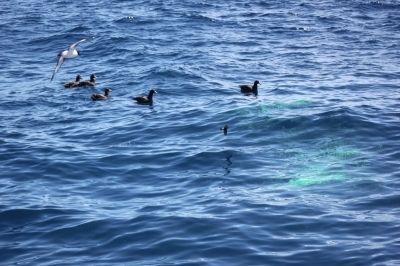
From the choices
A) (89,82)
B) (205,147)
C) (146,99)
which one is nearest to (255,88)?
(146,99)

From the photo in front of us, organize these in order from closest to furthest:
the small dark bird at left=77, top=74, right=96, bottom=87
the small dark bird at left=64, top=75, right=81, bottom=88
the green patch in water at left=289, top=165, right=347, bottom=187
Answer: the green patch in water at left=289, top=165, right=347, bottom=187, the small dark bird at left=77, top=74, right=96, bottom=87, the small dark bird at left=64, top=75, right=81, bottom=88

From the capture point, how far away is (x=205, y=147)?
18516 millimetres

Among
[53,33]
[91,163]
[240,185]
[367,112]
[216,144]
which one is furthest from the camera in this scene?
[53,33]

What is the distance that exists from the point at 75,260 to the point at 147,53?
756 inches

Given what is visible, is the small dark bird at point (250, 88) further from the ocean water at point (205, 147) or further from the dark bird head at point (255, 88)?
the ocean water at point (205, 147)

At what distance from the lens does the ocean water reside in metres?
12.8

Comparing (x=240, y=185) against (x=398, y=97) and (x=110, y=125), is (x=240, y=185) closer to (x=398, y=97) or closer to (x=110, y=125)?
(x=110, y=125)

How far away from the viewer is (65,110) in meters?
22.9

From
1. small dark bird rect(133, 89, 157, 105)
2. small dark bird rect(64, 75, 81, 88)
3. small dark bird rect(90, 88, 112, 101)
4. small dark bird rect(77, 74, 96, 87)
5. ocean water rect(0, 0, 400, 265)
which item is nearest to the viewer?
ocean water rect(0, 0, 400, 265)

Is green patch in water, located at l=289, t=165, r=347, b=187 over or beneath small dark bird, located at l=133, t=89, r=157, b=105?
beneath

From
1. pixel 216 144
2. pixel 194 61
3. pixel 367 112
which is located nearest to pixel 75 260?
pixel 216 144

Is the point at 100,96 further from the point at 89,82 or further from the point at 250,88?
the point at 250,88

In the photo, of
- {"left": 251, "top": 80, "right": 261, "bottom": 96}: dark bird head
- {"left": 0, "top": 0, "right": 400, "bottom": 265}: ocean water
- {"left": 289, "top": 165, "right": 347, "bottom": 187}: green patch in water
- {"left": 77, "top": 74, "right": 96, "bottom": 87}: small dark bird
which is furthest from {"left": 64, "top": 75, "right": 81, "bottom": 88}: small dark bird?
{"left": 289, "top": 165, "right": 347, "bottom": 187}: green patch in water

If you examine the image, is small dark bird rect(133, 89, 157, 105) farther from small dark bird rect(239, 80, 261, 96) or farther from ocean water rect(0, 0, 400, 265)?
small dark bird rect(239, 80, 261, 96)
